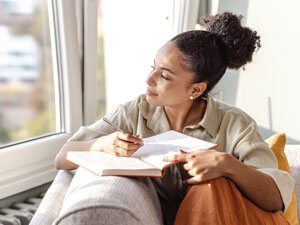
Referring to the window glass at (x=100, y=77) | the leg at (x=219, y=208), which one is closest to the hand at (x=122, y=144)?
the leg at (x=219, y=208)

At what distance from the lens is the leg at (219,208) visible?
98 cm

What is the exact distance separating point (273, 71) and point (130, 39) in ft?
2.82

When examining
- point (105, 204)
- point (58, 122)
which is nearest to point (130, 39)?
point (58, 122)

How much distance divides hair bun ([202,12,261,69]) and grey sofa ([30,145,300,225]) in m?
0.62

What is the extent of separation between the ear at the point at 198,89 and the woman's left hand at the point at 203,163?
38 centimetres

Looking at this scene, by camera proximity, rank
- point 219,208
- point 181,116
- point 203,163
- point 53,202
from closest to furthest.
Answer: point 219,208 < point 203,163 < point 53,202 < point 181,116

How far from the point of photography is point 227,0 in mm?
2393

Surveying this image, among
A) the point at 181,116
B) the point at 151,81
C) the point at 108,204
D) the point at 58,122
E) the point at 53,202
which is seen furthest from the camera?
the point at 58,122

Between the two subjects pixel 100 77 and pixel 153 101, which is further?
pixel 100 77

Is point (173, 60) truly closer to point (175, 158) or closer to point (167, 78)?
point (167, 78)

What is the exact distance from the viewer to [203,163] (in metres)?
1.09

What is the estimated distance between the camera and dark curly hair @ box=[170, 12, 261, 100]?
1399 millimetres

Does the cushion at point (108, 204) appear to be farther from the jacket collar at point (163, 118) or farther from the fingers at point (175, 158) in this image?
the jacket collar at point (163, 118)

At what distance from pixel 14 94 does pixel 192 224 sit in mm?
1038
